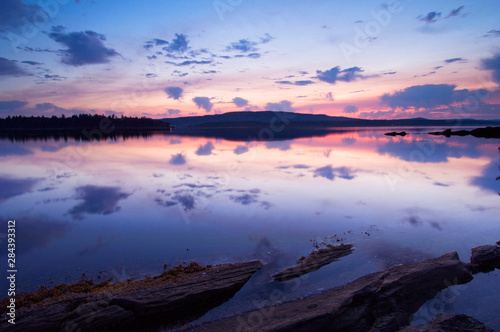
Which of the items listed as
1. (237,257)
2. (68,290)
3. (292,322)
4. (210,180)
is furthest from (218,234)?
(210,180)

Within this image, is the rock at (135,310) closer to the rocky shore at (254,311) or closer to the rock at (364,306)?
the rocky shore at (254,311)

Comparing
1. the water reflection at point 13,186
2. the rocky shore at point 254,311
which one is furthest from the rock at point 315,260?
the water reflection at point 13,186

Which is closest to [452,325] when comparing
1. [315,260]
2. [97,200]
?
[315,260]

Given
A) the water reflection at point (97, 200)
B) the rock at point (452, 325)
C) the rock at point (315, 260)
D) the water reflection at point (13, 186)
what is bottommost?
the rock at point (315, 260)

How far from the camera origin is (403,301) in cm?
632

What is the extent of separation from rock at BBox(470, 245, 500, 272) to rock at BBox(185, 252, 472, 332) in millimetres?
837

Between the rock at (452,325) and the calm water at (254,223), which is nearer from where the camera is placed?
the rock at (452,325)

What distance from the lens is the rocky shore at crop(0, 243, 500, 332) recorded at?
5.45 meters

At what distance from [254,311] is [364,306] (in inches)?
89.4

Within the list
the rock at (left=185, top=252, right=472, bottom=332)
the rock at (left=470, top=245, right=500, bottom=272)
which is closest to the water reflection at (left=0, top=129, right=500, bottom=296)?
the rock at (left=470, top=245, right=500, bottom=272)

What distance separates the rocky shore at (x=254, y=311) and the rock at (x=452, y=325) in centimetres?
Result: 2

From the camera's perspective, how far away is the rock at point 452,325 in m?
5.18

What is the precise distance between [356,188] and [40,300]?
624 inches

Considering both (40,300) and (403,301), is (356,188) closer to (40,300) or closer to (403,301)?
(403,301)
